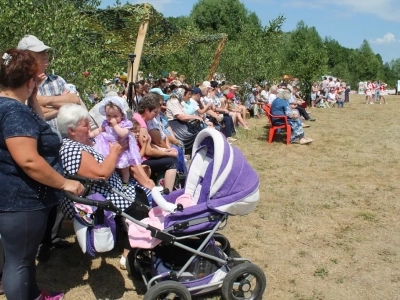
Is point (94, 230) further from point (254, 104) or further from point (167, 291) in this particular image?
point (254, 104)

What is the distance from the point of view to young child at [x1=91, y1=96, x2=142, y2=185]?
3.76m

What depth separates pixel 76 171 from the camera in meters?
3.00

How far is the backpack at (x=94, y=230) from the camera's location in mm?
2867

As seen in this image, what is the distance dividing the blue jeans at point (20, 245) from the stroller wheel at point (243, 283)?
4.45 feet

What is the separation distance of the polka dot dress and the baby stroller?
0.96 ft

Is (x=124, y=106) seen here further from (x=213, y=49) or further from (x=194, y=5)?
(x=194, y=5)

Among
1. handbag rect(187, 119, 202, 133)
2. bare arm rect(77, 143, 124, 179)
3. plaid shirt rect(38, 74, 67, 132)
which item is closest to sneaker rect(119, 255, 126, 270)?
bare arm rect(77, 143, 124, 179)

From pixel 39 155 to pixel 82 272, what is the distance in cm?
169

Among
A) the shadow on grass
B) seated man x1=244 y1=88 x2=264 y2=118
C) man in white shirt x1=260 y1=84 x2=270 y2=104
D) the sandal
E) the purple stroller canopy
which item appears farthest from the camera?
man in white shirt x1=260 y1=84 x2=270 y2=104

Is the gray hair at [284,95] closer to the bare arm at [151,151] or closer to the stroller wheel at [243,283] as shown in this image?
the bare arm at [151,151]

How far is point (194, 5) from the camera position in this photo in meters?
43.7

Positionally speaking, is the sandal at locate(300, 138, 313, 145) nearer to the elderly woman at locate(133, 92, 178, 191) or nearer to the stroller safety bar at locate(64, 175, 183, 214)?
the elderly woman at locate(133, 92, 178, 191)

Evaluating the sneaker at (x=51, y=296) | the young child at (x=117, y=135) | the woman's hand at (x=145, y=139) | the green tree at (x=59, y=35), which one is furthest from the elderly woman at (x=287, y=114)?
the sneaker at (x=51, y=296)

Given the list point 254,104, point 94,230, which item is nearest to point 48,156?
point 94,230
